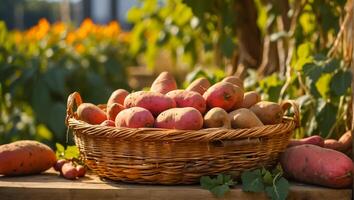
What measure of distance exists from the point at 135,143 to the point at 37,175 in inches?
16.3

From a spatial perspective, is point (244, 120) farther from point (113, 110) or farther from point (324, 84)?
point (324, 84)

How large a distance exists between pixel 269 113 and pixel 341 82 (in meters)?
0.66

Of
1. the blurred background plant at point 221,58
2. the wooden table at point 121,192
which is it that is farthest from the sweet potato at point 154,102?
the blurred background plant at point 221,58

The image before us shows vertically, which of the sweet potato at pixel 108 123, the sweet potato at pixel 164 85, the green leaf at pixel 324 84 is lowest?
the green leaf at pixel 324 84

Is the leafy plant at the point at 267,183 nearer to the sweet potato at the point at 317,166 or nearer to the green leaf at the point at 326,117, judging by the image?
the sweet potato at the point at 317,166

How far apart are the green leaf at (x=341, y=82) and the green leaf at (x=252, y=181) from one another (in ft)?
2.49

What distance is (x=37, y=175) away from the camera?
2.13m

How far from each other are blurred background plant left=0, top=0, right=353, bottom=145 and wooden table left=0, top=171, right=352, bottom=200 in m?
0.70

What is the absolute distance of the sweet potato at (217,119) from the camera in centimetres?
189

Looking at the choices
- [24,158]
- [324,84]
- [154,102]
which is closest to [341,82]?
[324,84]

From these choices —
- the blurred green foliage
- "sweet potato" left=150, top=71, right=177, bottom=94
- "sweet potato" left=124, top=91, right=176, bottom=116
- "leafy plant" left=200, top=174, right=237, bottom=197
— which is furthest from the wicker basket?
the blurred green foliage

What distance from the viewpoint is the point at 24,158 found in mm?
2076

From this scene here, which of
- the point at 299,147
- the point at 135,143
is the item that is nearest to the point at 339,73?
the point at 299,147

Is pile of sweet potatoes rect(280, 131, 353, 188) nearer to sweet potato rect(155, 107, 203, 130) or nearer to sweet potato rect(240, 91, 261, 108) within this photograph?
sweet potato rect(240, 91, 261, 108)
